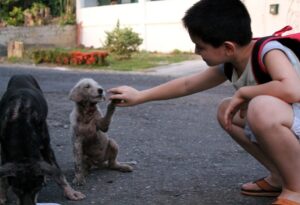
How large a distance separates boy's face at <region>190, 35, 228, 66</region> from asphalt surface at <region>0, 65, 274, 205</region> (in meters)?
1.04

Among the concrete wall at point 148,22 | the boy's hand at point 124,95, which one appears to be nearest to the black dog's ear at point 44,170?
the boy's hand at point 124,95

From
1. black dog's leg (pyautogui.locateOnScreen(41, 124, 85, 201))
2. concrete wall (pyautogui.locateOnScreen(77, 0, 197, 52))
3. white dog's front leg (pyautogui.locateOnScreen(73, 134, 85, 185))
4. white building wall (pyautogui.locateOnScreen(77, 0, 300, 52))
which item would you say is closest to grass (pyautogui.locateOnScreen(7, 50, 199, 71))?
concrete wall (pyautogui.locateOnScreen(77, 0, 197, 52))

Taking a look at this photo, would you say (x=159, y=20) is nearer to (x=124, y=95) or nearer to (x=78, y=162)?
(x=78, y=162)

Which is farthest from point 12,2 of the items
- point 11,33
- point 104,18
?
point 104,18

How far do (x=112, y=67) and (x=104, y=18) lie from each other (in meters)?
10.1

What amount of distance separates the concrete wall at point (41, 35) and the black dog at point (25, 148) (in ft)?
66.7

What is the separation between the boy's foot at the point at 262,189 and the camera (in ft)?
13.0

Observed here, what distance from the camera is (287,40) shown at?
345cm

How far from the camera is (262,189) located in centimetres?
397

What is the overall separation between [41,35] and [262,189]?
74.5 ft

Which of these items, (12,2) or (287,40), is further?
(12,2)

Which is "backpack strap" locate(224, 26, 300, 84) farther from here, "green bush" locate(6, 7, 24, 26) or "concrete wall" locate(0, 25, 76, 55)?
"green bush" locate(6, 7, 24, 26)

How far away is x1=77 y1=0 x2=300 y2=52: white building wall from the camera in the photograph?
16.5m

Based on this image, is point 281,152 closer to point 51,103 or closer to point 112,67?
point 51,103
